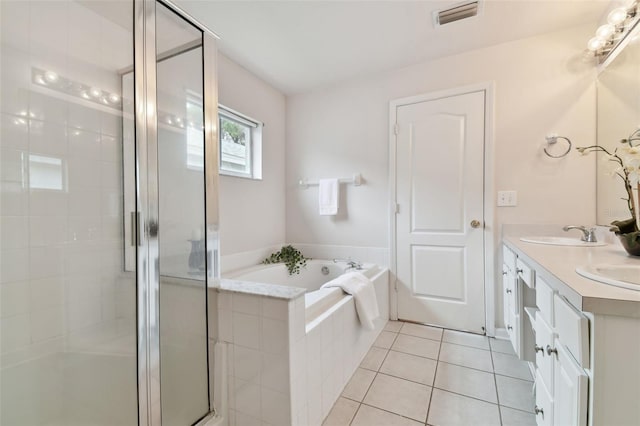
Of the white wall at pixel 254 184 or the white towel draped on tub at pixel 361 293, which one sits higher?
the white wall at pixel 254 184

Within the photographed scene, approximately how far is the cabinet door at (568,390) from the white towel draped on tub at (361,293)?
1.02 m

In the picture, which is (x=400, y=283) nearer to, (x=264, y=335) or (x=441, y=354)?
(x=441, y=354)

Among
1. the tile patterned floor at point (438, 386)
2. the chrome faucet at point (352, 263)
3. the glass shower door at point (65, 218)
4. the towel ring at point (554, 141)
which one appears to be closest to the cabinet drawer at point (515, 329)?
the tile patterned floor at point (438, 386)

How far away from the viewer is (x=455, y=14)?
6.04ft

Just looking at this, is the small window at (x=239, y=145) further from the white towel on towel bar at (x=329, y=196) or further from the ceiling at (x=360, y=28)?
the white towel on towel bar at (x=329, y=196)

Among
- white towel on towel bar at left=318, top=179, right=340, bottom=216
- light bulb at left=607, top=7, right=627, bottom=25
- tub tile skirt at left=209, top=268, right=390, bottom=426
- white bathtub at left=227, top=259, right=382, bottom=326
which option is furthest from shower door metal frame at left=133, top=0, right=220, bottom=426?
light bulb at left=607, top=7, right=627, bottom=25

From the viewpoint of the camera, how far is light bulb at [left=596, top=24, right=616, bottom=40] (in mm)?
1706

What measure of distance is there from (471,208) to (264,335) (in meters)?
1.95

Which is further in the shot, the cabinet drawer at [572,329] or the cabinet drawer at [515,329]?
the cabinet drawer at [515,329]

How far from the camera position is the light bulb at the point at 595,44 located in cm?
179

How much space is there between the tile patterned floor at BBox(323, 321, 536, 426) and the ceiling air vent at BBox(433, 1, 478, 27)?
2.39m

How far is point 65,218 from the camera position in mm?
1283

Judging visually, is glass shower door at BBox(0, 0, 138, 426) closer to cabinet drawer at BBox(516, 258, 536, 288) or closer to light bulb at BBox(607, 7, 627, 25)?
cabinet drawer at BBox(516, 258, 536, 288)

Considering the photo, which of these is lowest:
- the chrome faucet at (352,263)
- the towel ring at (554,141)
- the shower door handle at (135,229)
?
the chrome faucet at (352,263)
